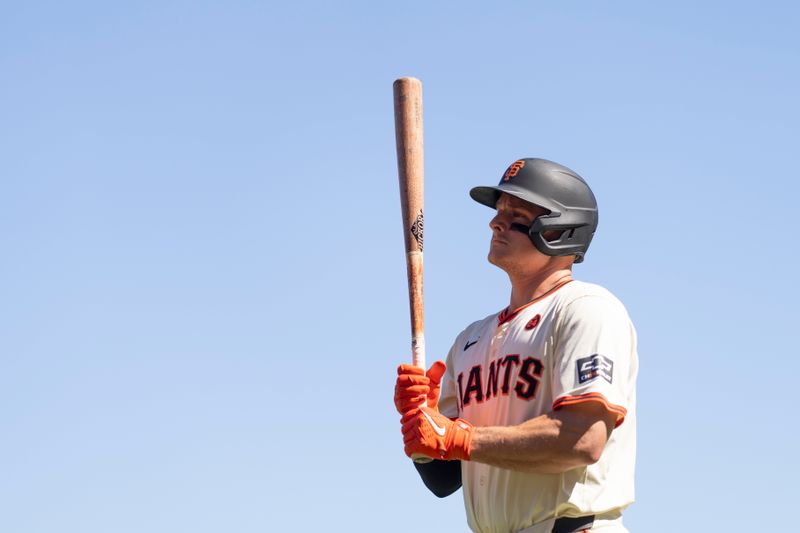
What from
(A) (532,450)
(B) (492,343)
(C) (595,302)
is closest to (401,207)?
(B) (492,343)

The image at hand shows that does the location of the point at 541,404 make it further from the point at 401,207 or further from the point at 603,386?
the point at 401,207

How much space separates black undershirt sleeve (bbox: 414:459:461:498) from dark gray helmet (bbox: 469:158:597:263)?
1618 millimetres

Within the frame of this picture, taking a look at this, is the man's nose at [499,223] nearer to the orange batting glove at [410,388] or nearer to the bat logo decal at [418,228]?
the bat logo decal at [418,228]

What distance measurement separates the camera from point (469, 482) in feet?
25.1

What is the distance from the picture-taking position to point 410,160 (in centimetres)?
838

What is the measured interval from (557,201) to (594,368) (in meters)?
1.34

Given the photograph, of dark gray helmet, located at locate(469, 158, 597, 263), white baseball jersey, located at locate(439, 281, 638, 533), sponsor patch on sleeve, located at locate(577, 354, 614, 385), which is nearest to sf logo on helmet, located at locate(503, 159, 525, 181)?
dark gray helmet, located at locate(469, 158, 597, 263)

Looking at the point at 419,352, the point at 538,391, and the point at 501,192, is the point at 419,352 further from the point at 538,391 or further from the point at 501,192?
the point at 501,192

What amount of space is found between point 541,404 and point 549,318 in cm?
55

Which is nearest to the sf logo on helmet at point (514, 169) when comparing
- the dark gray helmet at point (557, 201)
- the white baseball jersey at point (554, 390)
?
the dark gray helmet at point (557, 201)

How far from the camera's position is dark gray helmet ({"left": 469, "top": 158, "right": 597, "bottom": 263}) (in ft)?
25.3

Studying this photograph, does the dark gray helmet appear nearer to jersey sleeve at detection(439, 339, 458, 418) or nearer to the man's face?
the man's face

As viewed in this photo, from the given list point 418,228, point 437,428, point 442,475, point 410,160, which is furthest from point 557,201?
point 442,475

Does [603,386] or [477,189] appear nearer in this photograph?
[603,386]
